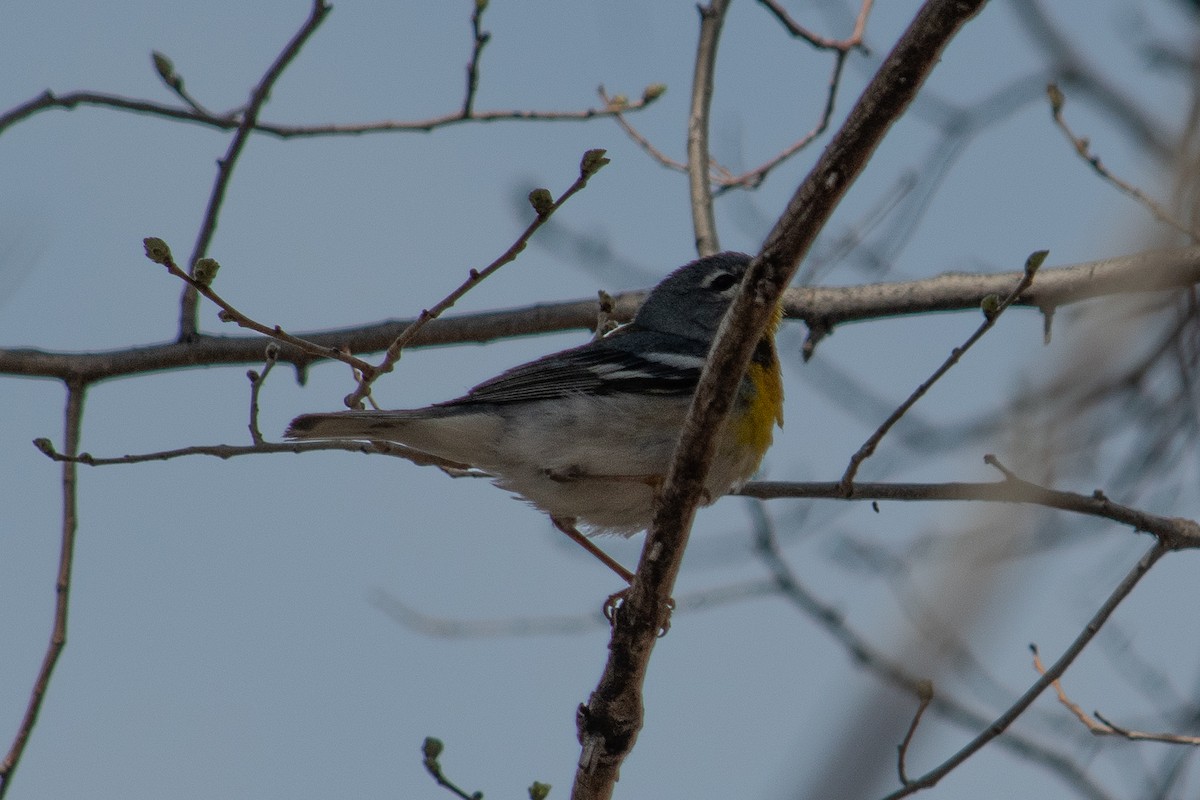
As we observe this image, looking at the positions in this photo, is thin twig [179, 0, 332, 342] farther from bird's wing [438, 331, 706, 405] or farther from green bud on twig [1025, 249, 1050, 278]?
green bud on twig [1025, 249, 1050, 278]

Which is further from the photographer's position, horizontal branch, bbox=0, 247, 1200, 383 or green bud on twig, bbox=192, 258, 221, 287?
horizontal branch, bbox=0, 247, 1200, 383

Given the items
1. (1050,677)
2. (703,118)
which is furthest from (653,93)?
(1050,677)

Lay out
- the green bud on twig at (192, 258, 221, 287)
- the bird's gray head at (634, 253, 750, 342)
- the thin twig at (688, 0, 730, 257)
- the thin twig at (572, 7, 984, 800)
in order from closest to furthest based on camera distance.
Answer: the thin twig at (572, 7, 984, 800) → the green bud on twig at (192, 258, 221, 287) → the bird's gray head at (634, 253, 750, 342) → the thin twig at (688, 0, 730, 257)

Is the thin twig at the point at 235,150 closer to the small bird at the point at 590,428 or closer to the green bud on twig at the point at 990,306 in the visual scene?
the small bird at the point at 590,428

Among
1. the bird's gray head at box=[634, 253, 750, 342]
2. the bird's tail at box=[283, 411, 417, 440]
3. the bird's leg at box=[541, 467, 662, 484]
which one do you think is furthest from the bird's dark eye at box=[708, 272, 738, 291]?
the bird's tail at box=[283, 411, 417, 440]

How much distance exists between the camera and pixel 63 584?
18.1 feet

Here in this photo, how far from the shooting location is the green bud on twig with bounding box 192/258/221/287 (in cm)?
402

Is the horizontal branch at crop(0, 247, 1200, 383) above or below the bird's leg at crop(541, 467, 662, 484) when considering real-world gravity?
above

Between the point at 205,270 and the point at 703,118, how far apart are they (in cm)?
474

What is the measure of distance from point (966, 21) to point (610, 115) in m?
4.33

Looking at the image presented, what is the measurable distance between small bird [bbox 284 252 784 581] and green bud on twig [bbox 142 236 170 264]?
1.84 meters

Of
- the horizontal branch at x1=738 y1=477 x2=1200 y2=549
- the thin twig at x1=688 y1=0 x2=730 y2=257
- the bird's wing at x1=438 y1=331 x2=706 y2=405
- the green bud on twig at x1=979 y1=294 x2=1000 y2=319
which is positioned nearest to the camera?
the green bud on twig at x1=979 y1=294 x2=1000 y2=319

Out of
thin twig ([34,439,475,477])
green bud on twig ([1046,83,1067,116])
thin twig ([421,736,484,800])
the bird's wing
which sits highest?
green bud on twig ([1046,83,1067,116])

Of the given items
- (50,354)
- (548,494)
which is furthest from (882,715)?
Answer: (50,354)
